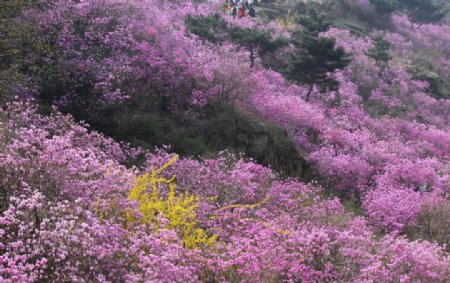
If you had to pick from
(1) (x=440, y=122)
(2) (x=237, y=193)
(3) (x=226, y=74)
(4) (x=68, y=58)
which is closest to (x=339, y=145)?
(3) (x=226, y=74)

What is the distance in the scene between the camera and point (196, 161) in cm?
1262

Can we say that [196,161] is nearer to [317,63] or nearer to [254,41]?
[317,63]

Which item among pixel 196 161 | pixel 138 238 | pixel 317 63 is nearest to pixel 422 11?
pixel 317 63

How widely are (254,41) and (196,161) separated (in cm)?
1612

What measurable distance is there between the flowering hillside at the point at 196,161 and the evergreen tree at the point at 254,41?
0.14m

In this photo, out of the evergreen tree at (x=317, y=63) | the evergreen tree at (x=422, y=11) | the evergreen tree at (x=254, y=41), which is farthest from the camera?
the evergreen tree at (x=422, y=11)

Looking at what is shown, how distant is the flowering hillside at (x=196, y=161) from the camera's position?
260 inches

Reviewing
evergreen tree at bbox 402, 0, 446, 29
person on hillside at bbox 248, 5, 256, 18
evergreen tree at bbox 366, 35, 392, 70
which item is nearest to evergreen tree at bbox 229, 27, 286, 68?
evergreen tree at bbox 366, 35, 392, 70

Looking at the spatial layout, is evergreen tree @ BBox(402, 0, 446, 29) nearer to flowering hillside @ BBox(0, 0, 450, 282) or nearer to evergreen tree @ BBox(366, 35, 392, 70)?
evergreen tree @ BBox(366, 35, 392, 70)

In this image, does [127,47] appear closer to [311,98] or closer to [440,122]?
[311,98]

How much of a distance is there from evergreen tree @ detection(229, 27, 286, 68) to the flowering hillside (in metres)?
0.14

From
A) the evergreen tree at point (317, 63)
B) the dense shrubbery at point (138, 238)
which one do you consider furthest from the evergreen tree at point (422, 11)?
the dense shrubbery at point (138, 238)

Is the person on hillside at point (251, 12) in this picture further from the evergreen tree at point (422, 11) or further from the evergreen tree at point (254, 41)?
the evergreen tree at point (422, 11)

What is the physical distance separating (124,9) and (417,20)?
1643 inches
